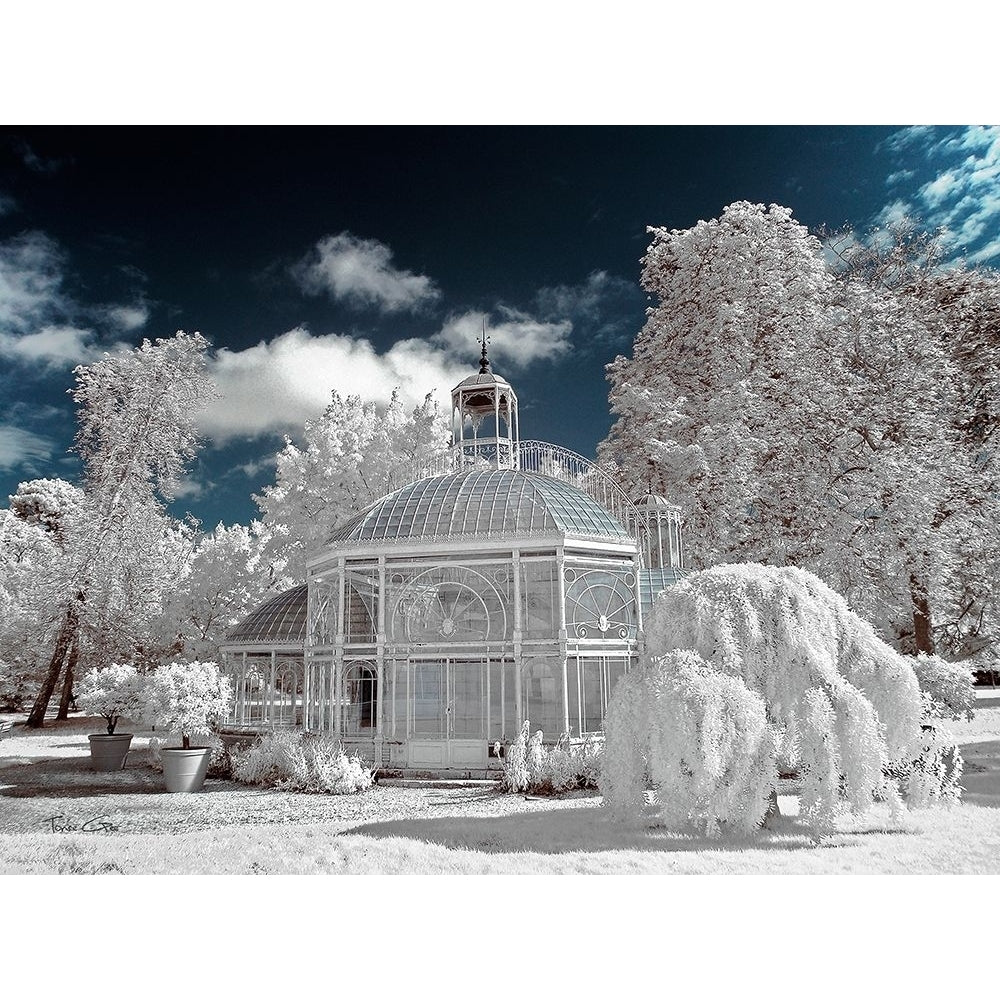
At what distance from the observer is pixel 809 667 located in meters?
5.62

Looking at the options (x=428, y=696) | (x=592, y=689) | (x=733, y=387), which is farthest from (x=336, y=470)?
(x=733, y=387)

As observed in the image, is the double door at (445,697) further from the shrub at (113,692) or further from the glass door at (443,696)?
the shrub at (113,692)

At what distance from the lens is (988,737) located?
36.3ft

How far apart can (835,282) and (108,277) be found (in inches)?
391

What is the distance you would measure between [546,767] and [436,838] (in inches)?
90.2

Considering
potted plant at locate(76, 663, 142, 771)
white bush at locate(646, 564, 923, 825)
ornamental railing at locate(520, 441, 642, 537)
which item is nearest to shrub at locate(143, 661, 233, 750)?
potted plant at locate(76, 663, 142, 771)

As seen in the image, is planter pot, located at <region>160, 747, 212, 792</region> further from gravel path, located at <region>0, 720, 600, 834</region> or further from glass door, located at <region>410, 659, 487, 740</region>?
glass door, located at <region>410, 659, 487, 740</region>
